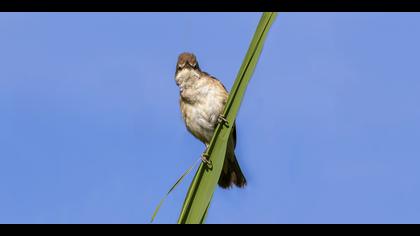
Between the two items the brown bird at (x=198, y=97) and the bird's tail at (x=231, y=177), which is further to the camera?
the bird's tail at (x=231, y=177)

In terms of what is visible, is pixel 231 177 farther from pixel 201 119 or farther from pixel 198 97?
pixel 198 97

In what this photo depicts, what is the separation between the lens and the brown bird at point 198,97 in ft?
19.2

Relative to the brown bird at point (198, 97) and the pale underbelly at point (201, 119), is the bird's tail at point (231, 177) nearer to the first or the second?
the brown bird at point (198, 97)

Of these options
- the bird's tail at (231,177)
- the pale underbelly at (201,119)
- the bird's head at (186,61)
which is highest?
the bird's head at (186,61)

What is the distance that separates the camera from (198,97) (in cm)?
602

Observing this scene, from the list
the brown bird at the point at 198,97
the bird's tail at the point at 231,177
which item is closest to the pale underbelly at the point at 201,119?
the brown bird at the point at 198,97

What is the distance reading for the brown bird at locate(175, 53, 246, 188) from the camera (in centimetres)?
585

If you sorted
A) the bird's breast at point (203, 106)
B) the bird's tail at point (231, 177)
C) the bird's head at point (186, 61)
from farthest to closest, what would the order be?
the bird's tail at point (231, 177), the bird's breast at point (203, 106), the bird's head at point (186, 61)

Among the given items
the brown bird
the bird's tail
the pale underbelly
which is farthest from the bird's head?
the bird's tail

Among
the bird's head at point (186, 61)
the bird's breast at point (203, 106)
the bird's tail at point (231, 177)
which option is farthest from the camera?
the bird's tail at point (231, 177)

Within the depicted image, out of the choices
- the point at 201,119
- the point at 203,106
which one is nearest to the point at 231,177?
the point at 201,119
